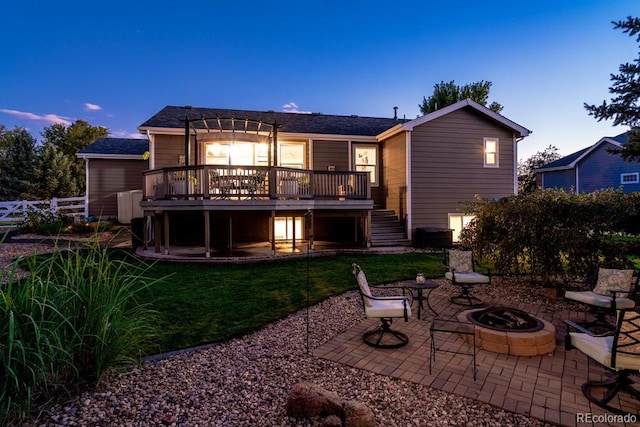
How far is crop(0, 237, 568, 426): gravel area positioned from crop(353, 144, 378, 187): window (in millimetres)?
11341

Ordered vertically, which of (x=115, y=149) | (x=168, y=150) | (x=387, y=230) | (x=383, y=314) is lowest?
(x=383, y=314)

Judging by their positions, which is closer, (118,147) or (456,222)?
(456,222)

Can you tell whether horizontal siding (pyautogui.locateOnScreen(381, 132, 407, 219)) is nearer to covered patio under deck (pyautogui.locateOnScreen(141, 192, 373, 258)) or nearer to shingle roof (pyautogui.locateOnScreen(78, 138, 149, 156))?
covered patio under deck (pyautogui.locateOnScreen(141, 192, 373, 258))

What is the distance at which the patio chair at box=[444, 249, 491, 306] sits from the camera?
6.09 metres

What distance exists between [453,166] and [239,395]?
1256 centimetres

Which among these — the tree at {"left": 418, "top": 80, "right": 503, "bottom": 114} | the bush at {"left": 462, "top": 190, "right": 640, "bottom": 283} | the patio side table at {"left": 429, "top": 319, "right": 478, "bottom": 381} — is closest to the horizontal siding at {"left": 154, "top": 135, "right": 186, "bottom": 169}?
the bush at {"left": 462, "top": 190, "right": 640, "bottom": 283}

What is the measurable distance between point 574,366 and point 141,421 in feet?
14.4

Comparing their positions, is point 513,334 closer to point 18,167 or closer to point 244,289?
point 244,289

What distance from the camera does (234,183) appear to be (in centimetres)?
1020

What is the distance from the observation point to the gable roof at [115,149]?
659 inches

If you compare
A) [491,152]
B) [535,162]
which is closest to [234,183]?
[491,152]

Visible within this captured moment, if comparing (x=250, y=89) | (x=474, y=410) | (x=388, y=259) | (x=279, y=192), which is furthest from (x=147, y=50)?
(x=474, y=410)

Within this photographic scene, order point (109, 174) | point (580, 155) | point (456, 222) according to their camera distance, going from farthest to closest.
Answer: point (580, 155), point (109, 174), point (456, 222)

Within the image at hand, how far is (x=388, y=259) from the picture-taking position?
10.1 meters
